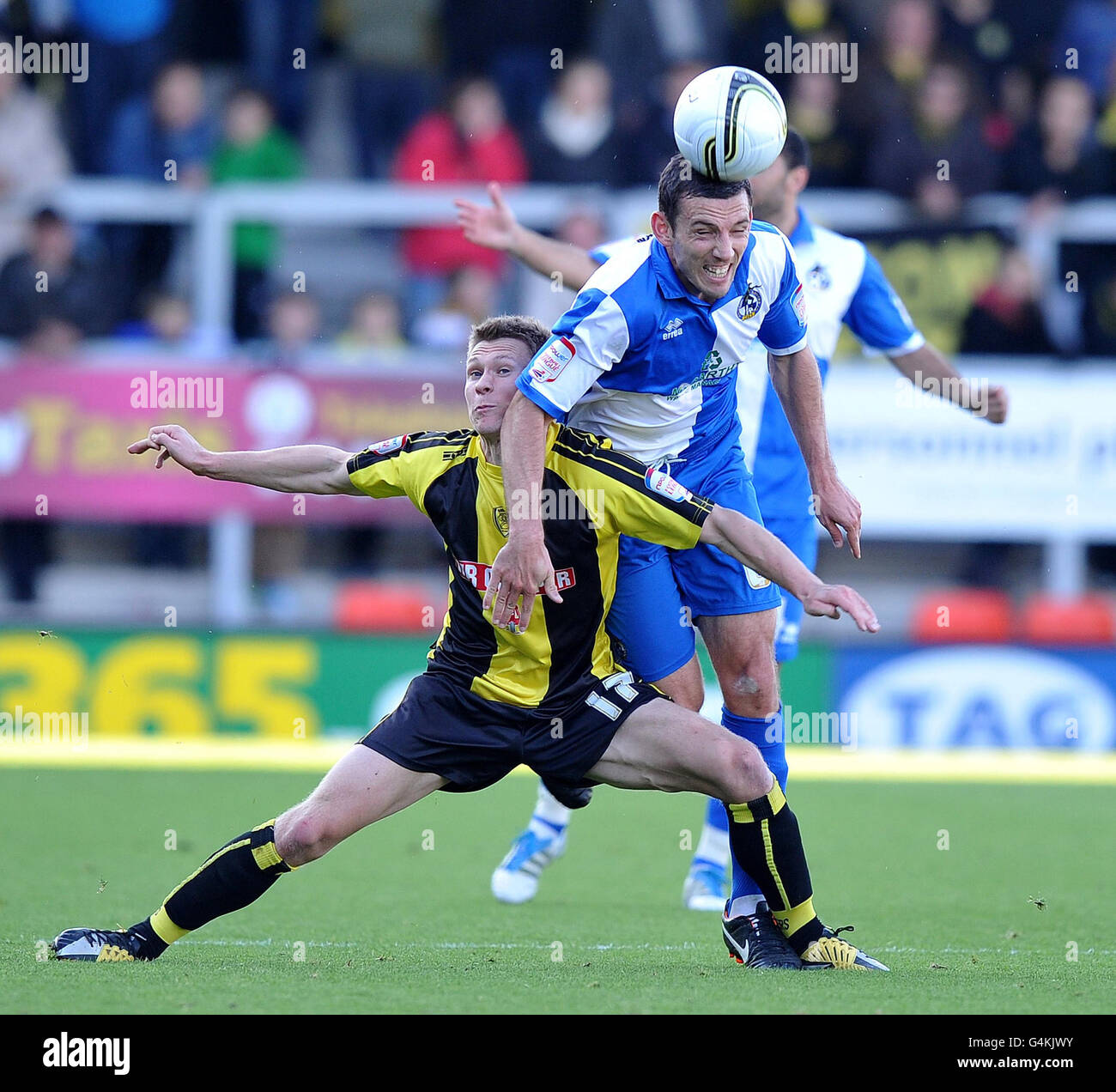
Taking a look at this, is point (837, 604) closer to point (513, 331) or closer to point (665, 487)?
point (665, 487)

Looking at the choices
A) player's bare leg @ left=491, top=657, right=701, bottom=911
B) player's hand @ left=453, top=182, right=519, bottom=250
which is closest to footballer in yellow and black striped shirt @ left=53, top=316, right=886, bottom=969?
player's hand @ left=453, top=182, right=519, bottom=250

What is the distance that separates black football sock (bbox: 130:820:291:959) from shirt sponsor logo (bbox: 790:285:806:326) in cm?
220

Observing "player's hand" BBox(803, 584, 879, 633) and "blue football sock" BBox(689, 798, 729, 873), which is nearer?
"player's hand" BBox(803, 584, 879, 633)

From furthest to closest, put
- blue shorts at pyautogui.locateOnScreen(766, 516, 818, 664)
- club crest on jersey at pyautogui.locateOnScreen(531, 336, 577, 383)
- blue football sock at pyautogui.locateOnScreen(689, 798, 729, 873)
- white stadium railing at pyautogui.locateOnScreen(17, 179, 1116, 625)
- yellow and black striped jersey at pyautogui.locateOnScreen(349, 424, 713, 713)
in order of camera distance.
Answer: white stadium railing at pyautogui.locateOnScreen(17, 179, 1116, 625), blue football sock at pyautogui.locateOnScreen(689, 798, 729, 873), blue shorts at pyautogui.locateOnScreen(766, 516, 818, 664), yellow and black striped jersey at pyautogui.locateOnScreen(349, 424, 713, 713), club crest on jersey at pyautogui.locateOnScreen(531, 336, 577, 383)

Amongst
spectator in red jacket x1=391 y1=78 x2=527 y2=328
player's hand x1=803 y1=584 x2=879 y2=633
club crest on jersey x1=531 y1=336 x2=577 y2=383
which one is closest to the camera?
player's hand x1=803 y1=584 x2=879 y2=633

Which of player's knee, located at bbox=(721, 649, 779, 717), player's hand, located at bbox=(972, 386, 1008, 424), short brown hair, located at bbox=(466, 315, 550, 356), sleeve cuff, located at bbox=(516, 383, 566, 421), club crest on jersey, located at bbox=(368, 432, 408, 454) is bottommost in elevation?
player's knee, located at bbox=(721, 649, 779, 717)

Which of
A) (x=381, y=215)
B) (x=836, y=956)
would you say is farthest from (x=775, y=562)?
(x=381, y=215)

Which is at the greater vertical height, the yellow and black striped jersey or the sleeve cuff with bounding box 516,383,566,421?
the sleeve cuff with bounding box 516,383,566,421

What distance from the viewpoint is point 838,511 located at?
508cm

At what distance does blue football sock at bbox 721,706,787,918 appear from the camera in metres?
5.25

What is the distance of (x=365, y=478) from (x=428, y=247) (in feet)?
25.6

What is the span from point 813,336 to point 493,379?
6.46 ft

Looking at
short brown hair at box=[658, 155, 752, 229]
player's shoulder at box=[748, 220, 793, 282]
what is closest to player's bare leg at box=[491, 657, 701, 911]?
player's shoulder at box=[748, 220, 793, 282]

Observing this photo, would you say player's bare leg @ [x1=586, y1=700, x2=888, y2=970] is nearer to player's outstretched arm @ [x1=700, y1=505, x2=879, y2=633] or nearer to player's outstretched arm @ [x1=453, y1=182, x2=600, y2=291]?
player's outstretched arm @ [x1=700, y1=505, x2=879, y2=633]
